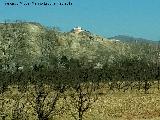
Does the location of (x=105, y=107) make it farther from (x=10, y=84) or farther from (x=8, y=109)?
(x=10, y=84)

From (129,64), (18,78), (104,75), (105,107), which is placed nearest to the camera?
(105,107)

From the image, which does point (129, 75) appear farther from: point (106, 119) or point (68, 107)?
point (106, 119)

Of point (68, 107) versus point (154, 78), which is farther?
point (154, 78)

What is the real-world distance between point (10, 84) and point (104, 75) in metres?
37.6

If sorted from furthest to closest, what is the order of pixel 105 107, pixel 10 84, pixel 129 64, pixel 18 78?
pixel 129 64 → pixel 18 78 → pixel 10 84 → pixel 105 107

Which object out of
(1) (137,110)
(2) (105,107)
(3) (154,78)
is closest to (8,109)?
(2) (105,107)

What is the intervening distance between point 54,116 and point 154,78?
80.7 meters

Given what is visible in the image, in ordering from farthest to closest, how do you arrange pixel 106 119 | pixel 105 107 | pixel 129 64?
pixel 129 64
pixel 105 107
pixel 106 119

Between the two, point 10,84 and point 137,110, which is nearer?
point 137,110

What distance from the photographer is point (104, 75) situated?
14012cm

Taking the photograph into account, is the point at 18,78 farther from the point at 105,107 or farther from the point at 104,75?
the point at 105,107

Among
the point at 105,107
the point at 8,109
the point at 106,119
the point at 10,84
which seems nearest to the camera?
the point at 106,119

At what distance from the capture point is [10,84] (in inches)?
4633

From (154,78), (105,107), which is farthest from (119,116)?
(154,78)
